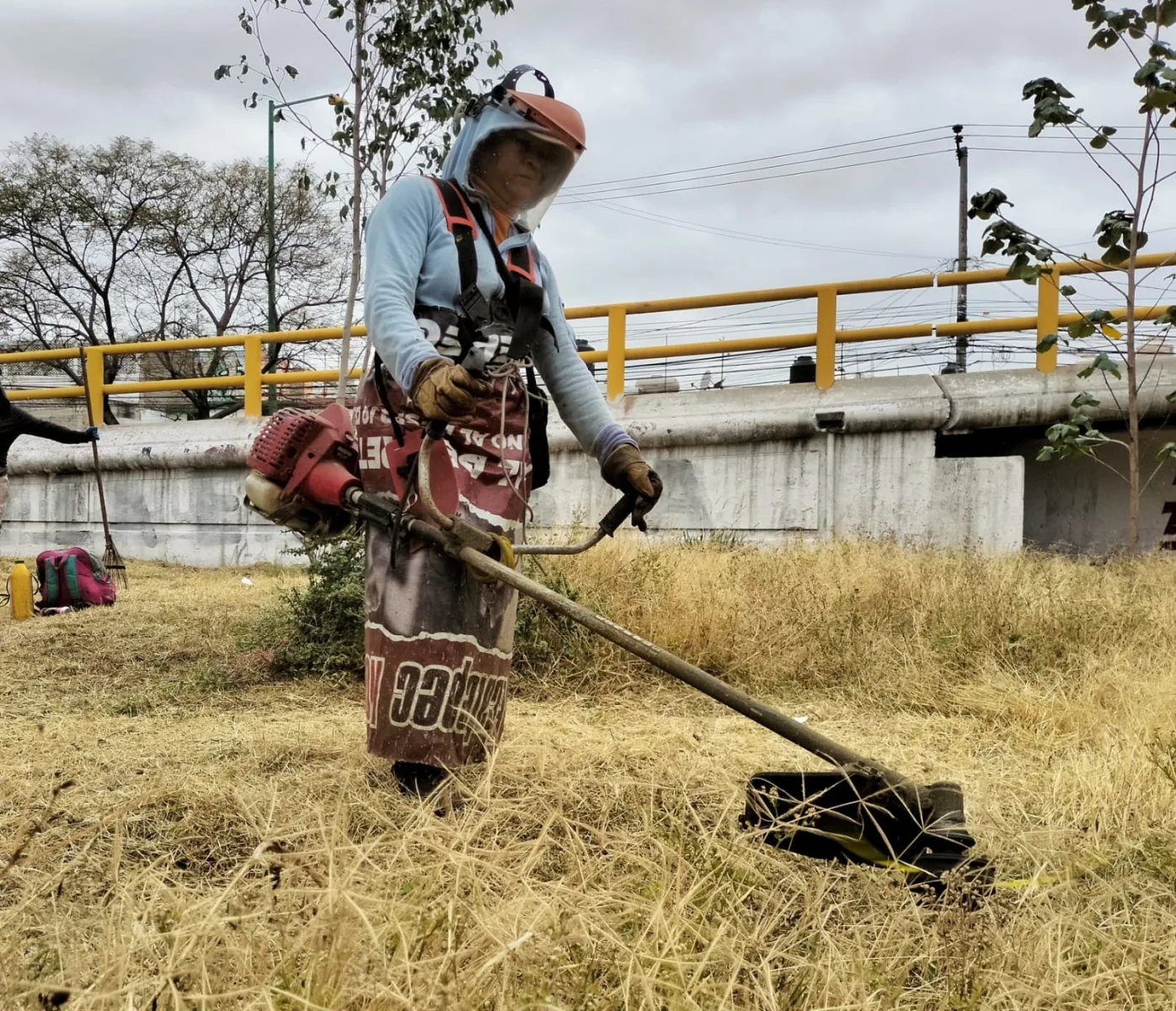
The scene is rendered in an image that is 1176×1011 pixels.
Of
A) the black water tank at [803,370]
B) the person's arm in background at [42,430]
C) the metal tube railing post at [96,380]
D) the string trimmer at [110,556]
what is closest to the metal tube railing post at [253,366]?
the string trimmer at [110,556]

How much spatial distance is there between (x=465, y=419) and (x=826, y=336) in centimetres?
602

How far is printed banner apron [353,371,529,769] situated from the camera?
2.16 m

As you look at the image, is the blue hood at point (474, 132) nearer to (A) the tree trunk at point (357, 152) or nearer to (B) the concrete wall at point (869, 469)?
(A) the tree trunk at point (357, 152)

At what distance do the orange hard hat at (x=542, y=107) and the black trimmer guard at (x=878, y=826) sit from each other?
1.48 meters

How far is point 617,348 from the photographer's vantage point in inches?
324

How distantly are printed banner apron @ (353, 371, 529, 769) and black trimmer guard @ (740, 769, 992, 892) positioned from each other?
25.2 inches

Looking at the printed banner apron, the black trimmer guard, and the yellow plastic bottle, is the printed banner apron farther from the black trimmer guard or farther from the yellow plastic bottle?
the yellow plastic bottle

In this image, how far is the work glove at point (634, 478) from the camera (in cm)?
242

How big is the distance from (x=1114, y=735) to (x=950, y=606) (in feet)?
5.18

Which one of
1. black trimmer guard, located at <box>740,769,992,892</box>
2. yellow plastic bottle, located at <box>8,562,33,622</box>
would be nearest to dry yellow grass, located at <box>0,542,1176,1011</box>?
black trimmer guard, located at <box>740,769,992,892</box>

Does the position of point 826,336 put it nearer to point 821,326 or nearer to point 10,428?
point 821,326

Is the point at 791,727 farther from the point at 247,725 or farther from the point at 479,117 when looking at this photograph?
the point at 247,725

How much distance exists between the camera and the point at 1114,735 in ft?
9.44

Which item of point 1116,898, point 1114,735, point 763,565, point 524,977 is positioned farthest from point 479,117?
point 763,565
